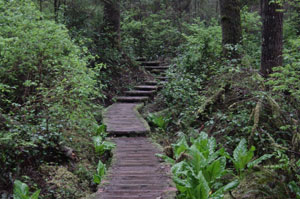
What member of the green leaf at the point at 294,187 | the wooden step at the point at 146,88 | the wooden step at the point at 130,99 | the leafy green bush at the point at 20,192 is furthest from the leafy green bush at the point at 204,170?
the wooden step at the point at 146,88

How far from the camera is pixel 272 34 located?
297 inches

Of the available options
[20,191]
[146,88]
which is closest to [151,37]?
[146,88]

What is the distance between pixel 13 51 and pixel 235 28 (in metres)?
6.66

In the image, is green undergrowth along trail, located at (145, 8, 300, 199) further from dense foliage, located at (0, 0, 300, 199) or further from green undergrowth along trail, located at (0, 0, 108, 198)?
green undergrowth along trail, located at (0, 0, 108, 198)

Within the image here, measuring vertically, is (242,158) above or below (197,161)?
below

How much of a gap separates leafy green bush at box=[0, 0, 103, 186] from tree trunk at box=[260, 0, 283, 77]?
14.5 feet

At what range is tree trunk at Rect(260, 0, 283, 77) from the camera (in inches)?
294

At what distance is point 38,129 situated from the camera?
16.7 feet

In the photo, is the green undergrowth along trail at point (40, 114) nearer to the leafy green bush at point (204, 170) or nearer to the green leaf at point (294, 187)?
the leafy green bush at point (204, 170)

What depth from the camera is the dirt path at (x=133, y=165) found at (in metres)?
4.32

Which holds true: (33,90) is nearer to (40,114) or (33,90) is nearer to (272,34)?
(40,114)

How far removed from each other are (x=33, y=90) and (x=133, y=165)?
267 cm

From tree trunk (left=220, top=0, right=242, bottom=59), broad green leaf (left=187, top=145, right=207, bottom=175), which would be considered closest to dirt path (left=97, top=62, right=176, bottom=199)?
broad green leaf (left=187, top=145, right=207, bottom=175)

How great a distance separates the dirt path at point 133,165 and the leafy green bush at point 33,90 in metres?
0.88
